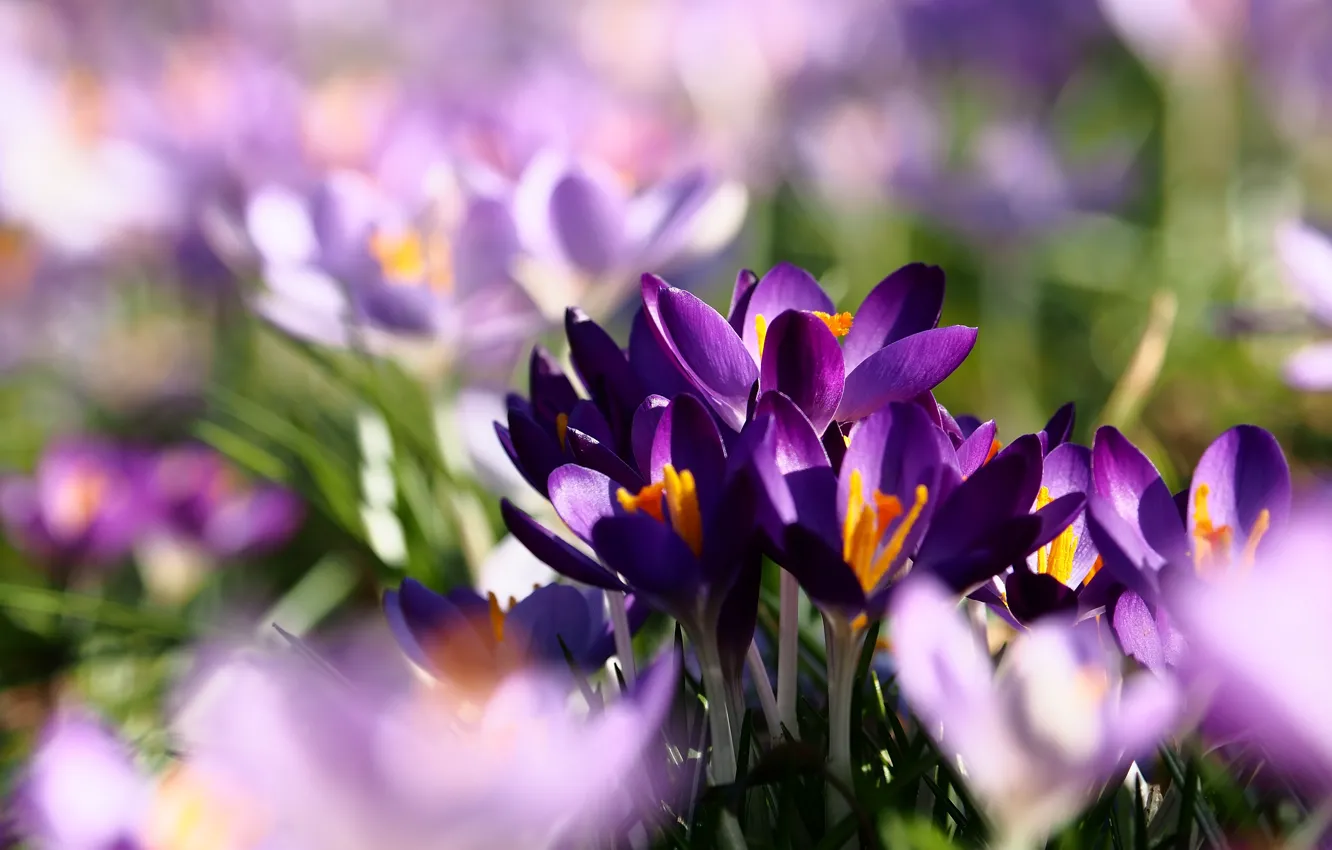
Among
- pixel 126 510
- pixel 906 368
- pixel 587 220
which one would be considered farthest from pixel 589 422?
pixel 126 510

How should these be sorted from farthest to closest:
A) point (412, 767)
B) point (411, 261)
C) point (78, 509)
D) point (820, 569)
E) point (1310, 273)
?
1. point (78, 509)
2. point (411, 261)
3. point (1310, 273)
4. point (820, 569)
5. point (412, 767)

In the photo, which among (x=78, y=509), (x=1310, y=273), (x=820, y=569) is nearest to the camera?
(x=820, y=569)

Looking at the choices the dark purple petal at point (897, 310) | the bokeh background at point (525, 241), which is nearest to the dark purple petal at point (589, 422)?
the dark purple petal at point (897, 310)

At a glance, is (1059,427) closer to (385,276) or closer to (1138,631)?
(1138,631)

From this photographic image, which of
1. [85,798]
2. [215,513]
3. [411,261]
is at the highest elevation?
[411,261]

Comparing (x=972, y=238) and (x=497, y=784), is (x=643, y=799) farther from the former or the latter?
(x=972, y=238)

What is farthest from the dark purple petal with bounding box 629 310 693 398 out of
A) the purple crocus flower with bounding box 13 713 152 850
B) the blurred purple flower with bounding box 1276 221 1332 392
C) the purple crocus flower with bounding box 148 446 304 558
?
the purple crocus flower with bounding box 148 446 304 558

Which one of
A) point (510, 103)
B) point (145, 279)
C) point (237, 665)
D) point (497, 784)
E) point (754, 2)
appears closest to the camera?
point (497, 784)

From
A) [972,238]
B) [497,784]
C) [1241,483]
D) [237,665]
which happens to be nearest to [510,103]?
[972,238]
